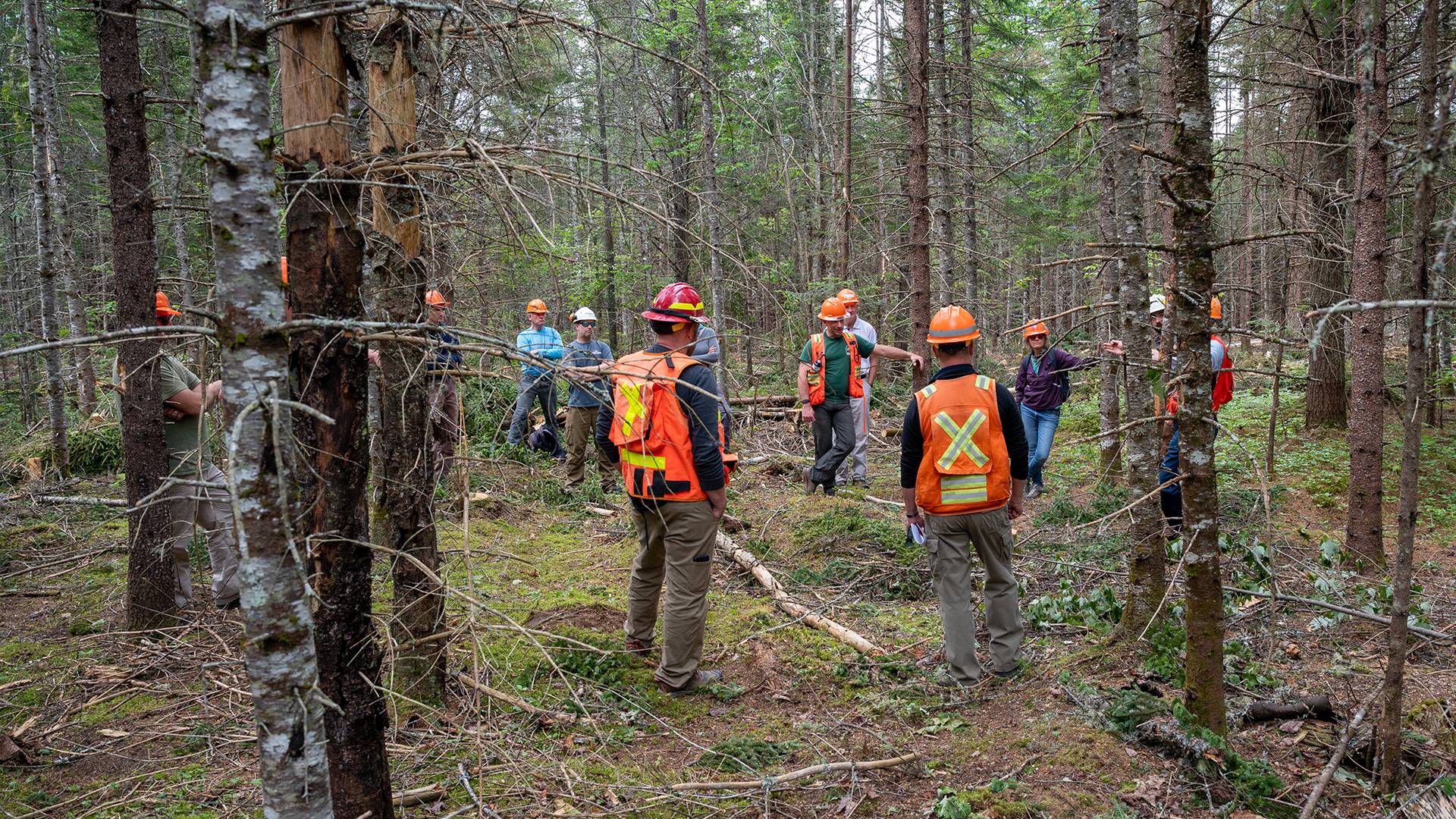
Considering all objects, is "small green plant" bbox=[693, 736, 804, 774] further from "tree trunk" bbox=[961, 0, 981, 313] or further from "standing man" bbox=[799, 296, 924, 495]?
"tree trunk" bbox=[961, 0, 981, 313]

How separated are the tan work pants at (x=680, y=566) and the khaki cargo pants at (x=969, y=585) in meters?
1.45

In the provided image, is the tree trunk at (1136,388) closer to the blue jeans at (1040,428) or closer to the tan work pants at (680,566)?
the tan work pants at (680,566)

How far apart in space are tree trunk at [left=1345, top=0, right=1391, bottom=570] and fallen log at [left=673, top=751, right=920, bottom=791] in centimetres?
479

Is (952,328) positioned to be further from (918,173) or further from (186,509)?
(186,509)

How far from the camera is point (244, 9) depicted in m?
1.96

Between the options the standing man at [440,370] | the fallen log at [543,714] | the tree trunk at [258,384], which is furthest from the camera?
the fallen log at [543,714]

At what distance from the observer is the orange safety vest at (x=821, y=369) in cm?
905

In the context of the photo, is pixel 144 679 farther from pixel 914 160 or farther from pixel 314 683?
pixel 914 160

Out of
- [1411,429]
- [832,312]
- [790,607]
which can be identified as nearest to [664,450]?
[790,607]

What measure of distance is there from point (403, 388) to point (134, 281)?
2.78m

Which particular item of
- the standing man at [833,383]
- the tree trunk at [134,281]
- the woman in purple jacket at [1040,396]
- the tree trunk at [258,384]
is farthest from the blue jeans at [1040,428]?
the tree trunk at [258,384]

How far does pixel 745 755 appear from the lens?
4.23 meters

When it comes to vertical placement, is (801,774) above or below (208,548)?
below

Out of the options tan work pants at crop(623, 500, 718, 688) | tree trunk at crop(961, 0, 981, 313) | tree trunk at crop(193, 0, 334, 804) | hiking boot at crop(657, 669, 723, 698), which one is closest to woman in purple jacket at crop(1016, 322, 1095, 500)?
tree trunk at crop(961, 0, 981, 313)
